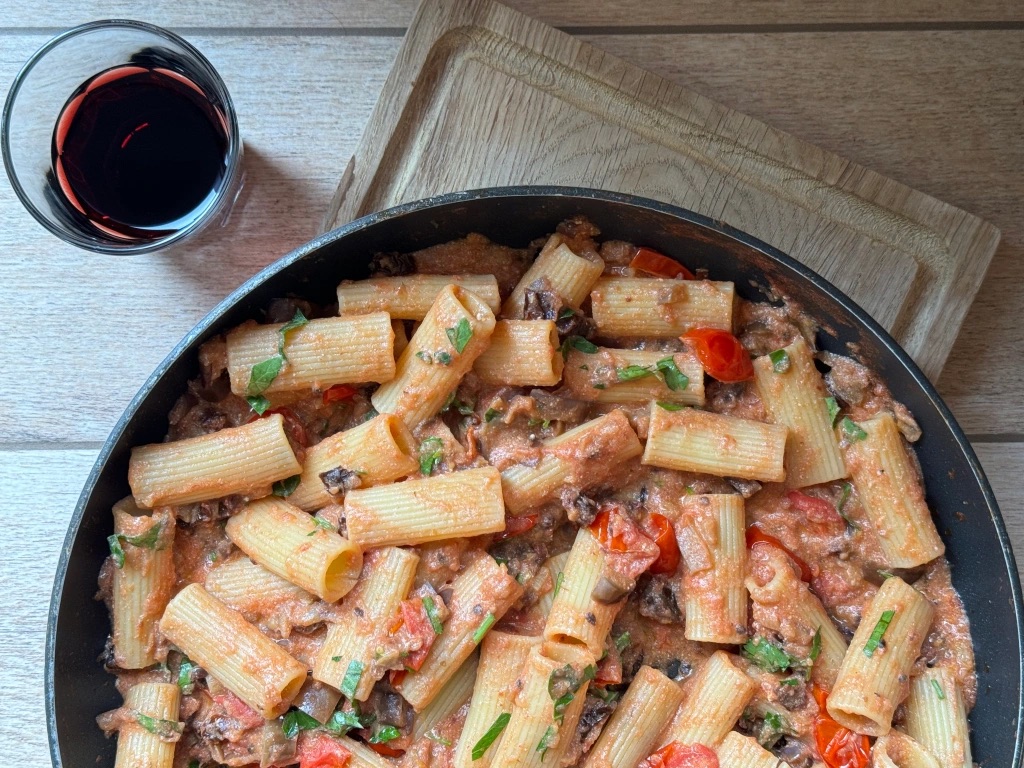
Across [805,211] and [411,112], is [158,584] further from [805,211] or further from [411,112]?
[805,211]

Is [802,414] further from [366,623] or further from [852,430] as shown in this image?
[366,623]

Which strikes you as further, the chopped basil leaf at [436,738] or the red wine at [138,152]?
the red wine at [138,152]

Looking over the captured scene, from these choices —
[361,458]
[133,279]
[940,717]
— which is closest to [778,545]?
[940,717]

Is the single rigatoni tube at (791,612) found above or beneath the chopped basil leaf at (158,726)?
above

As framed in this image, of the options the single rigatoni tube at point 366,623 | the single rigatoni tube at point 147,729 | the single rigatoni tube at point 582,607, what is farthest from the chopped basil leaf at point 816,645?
the single rigatoni tube at point 147,729

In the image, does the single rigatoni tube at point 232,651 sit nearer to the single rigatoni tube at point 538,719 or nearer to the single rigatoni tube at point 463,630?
the single rigatoni tube at point 463,630

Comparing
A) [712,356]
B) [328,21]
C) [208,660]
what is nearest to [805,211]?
[712,356]
